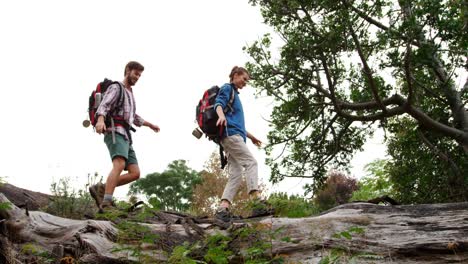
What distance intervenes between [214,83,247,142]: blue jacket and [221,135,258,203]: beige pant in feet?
0.32

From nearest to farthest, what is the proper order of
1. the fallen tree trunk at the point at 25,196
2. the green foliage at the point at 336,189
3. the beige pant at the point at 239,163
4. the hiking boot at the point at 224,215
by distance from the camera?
the hiking boot at the point at 224,215 → the beige pant at the point at 239,163 → the fallen tree trunk at the point at 25,196 → the green foliage at the point at 336,189

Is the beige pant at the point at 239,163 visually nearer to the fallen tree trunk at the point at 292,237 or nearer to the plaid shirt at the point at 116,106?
the fallen tree trunk at the point at 292,237

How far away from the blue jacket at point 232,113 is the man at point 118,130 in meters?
1.10

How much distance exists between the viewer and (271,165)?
12758 mm

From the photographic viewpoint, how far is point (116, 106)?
6.73m

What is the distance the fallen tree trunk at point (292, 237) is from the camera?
464 cm

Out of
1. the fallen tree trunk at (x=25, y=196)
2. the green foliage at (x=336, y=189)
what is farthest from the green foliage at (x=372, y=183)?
the fallen tree trunk at (x=25, y=196)

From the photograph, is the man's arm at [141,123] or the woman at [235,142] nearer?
the woman at [235,142]

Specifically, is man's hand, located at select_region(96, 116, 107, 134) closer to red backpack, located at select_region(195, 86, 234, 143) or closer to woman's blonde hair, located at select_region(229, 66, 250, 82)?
red backpack, located at select_region(195, 86, 234, 143)

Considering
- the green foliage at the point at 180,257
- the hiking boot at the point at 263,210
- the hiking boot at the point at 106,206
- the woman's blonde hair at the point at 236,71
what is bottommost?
the green foliage at the point at 180,257

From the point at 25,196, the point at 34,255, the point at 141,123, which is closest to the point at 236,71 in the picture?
the point at 141,123

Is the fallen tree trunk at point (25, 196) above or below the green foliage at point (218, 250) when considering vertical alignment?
above

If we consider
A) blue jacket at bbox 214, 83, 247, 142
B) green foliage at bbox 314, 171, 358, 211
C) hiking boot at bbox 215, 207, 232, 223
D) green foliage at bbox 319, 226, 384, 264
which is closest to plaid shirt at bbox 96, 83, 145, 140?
blue jacket at bbox 214, 83, 247, 142

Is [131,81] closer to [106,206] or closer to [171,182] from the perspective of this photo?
[106,206]
